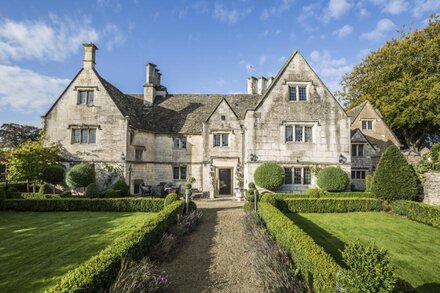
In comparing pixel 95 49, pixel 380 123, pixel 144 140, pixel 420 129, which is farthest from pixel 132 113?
pixel 420 129

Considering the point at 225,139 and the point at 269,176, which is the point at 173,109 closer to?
the point at 225,139

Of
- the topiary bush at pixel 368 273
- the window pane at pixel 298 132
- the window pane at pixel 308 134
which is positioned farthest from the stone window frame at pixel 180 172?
the topiary bush at pixel 368 273

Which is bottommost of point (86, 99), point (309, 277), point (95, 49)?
point (309, 277)

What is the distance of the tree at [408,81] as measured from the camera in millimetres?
32375

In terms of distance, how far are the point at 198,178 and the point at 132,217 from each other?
39.4 feet

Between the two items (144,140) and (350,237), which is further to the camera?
(144,140)

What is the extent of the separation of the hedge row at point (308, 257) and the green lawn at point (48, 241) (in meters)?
6.66

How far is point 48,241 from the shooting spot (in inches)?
392

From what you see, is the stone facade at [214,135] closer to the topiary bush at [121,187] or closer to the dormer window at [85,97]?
the dormer window at [85,97]

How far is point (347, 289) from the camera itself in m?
4.15

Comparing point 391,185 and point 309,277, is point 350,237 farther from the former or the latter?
point 391,185

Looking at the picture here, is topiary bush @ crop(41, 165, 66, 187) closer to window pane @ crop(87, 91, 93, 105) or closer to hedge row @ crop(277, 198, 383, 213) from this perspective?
window pane @ crop(87, 91, 93, 105)

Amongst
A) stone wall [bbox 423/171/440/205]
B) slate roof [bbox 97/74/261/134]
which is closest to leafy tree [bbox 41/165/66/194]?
slate roof [bbox 97/74/261/134]

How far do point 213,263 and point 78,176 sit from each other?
17340 millimetres
